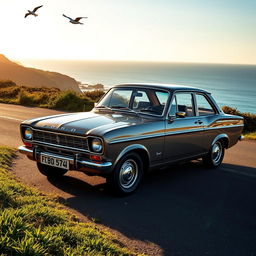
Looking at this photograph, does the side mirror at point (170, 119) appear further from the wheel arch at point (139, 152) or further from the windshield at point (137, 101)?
the wheel arch at point (139, 152)

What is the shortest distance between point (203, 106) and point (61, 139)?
3.52m

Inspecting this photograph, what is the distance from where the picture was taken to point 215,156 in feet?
27.5

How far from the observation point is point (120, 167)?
5.75m

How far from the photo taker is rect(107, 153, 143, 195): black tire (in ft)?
18.8

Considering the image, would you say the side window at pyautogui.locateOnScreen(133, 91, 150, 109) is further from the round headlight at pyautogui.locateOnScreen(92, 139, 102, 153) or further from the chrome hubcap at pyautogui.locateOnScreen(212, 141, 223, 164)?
the chrome hubcap at pyautogui.locateOnScreen(212, 141, 223, 164)

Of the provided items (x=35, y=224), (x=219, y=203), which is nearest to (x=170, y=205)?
(x=219, y=203)

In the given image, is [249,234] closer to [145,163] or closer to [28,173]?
[145,163]

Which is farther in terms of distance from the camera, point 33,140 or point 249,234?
point 33,140

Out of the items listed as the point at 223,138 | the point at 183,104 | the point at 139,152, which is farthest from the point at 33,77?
the point at 139,152

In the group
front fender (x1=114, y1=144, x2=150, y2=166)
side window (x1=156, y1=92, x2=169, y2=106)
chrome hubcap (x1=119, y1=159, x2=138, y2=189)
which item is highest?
side window (x1=156, y1=92, x2=169, y2=106)

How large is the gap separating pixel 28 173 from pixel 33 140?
1.03 m

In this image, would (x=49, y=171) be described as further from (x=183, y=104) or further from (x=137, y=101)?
(x=183, y=104)

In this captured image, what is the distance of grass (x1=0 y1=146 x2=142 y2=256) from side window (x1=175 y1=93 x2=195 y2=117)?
124 inches

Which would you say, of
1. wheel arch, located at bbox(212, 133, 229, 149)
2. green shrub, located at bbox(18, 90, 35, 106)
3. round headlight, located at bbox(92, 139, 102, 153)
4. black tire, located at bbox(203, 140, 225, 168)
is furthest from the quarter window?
green shrub, located at bbox(18, 90, 35, 106)
